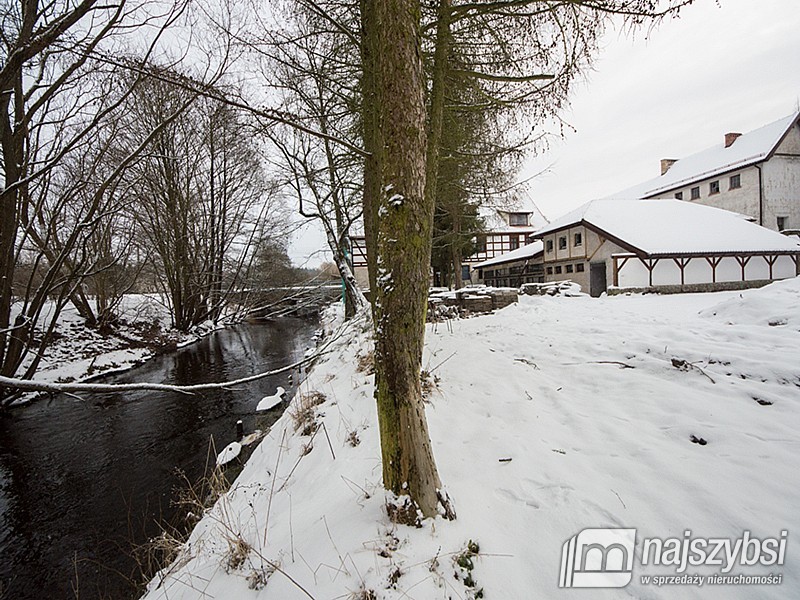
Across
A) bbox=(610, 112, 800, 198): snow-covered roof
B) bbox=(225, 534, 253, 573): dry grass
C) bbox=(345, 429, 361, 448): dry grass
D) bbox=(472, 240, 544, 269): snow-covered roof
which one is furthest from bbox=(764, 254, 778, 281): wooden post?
bbox=(225, 534, 253, 573): dry grass

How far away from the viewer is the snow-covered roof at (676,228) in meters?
16.3

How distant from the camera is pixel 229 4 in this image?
181 inches

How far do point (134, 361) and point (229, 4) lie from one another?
36.6 feet

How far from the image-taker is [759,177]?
70.8 ft

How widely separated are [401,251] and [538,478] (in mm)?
1790

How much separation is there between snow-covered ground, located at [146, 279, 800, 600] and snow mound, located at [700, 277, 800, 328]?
4cm

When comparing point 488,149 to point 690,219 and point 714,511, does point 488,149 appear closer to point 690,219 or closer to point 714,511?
point 714,511

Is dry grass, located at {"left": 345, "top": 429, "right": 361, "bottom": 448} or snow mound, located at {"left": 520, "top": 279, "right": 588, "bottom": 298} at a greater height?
snow mound, located at {"left": 520, "top": 279, "right": 588, "bottom": 298}

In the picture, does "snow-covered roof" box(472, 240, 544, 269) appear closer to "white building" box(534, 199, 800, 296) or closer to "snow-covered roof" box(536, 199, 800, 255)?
"snow-covered roof" box(536, 199, 800, 255)

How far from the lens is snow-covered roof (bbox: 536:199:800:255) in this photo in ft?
53.4

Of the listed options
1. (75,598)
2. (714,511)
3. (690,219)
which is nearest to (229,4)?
(75,598)

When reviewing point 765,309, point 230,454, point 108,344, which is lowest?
point 230,454

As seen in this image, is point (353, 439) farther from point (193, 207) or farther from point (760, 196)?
point (760, 196)

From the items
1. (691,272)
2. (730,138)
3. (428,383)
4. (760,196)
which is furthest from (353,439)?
(730,138)
